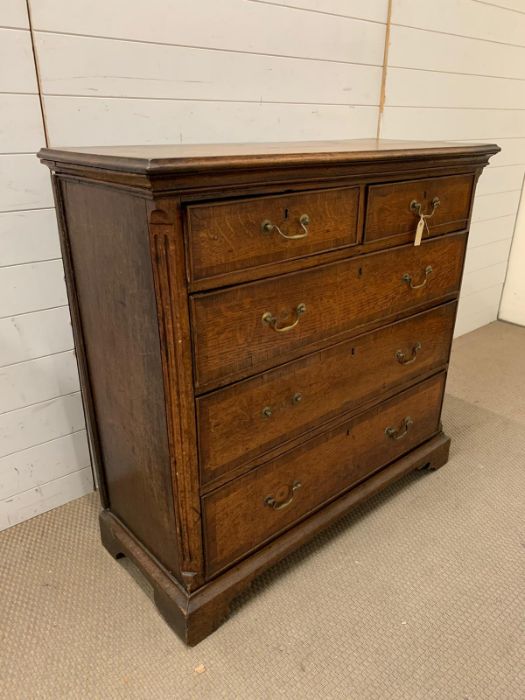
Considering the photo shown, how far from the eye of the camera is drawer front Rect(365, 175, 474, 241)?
1.25 metres

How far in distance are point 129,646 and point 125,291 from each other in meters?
0.80

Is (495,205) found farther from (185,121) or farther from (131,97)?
(131,97)

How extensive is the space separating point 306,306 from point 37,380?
0.81 metres

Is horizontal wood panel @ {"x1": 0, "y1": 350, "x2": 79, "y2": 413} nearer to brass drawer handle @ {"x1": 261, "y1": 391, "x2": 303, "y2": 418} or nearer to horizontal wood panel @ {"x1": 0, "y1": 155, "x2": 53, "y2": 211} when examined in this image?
horizontal wood panel @ {"x1": 0, "y1": 155, "x2": 53, "y2": 211}

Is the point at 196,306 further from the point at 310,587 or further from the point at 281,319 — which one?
the point at 310,587

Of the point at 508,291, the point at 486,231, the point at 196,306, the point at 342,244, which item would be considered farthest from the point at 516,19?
the point at 196,306

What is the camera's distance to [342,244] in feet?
3.91

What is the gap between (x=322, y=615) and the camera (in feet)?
4.23

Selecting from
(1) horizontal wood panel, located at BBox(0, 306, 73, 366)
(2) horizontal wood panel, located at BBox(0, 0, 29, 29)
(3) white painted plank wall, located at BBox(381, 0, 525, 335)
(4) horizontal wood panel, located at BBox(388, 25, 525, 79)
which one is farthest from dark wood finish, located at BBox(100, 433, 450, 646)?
(4) horizontal wood panel, located at BBox(388, 25, 525, 79)

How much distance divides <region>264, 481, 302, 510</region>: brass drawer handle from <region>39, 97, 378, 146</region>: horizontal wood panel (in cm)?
100

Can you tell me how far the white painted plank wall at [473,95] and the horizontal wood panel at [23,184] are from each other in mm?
1318

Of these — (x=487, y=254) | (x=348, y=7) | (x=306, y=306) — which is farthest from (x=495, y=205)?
(x=306, y=306)

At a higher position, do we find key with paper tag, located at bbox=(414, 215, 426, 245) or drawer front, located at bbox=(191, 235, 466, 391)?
key with paper tag, located at bbox=(414, 215, 426, 245)

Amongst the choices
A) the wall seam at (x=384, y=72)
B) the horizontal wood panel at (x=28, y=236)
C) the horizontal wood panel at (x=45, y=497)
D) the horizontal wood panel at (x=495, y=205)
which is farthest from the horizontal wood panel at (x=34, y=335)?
the horizontal wood panel at (x=495, y=205)
